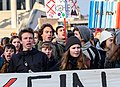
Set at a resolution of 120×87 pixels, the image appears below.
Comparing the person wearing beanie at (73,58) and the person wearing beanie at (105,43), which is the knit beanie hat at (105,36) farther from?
the person wearing beanie at (73,58)

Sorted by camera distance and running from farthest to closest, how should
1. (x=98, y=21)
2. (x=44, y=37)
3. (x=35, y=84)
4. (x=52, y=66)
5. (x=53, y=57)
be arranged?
(x=98, y=21), (x=44, y=37), (x=53, y=57), (x=52, y=66), (x=35, y=84)

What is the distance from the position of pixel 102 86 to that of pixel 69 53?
0.59 metres

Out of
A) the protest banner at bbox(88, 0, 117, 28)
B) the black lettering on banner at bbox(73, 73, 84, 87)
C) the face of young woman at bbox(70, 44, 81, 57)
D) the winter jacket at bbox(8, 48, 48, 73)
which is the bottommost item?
the black lettering on banner at bbox(73, 73, 84, 87)

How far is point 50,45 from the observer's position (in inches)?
271

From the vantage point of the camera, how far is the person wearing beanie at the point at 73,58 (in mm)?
5918

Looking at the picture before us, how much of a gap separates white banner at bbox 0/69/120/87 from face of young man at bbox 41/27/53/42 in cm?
149

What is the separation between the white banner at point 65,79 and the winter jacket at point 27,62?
0.19 metres

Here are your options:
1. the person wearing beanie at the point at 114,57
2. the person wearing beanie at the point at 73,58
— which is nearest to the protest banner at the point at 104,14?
the person wearing beanie at the point at 114,57

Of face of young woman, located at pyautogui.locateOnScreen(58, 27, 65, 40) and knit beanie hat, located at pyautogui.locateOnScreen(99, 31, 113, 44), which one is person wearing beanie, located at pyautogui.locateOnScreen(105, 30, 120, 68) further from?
face of young woman, located at pyautogui.locateOnScreen(58, 27, 65, 40)

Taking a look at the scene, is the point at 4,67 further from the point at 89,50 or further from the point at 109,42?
the point at 109,42

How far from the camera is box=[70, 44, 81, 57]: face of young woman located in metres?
5.95

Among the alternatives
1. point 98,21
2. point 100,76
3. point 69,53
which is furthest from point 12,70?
point 98,21

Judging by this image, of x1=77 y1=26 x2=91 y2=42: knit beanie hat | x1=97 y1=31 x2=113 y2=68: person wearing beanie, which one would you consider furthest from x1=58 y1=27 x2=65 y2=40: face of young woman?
x1=77 y1=26 x2=91 y2=42: knit beanie hat

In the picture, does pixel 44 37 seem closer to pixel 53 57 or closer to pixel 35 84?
pixel 53 57
